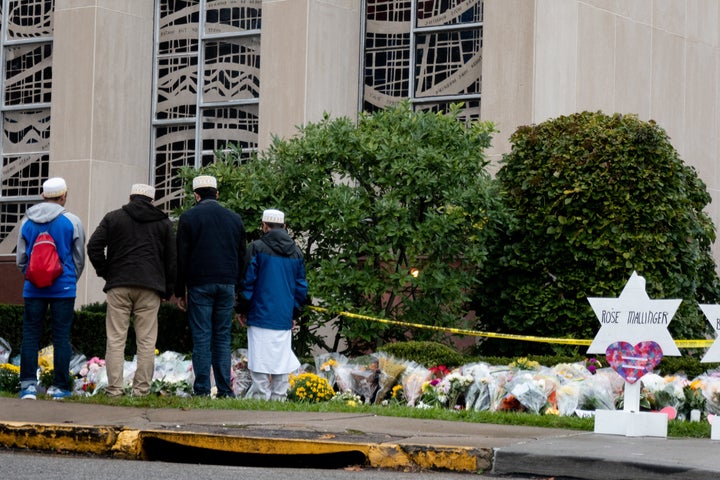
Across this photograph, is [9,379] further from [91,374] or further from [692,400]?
[692,400]

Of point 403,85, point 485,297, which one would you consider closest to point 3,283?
point 403,85

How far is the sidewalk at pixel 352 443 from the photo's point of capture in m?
8.45

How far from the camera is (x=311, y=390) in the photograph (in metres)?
13.0

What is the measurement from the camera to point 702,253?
647 inches

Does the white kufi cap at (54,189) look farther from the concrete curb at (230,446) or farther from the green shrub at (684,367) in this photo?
the green shrub at (684,367)

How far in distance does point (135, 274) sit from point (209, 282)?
2.21 ft

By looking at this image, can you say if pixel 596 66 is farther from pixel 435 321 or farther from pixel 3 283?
pixel 3 283

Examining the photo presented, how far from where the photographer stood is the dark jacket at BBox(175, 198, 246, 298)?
12430 millimetres

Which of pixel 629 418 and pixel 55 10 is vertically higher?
pixel 55 10

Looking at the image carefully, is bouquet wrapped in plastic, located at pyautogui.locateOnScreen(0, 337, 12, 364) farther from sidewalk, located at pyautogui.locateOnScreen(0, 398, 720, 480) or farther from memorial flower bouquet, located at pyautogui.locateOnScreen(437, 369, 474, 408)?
memorial flower bouquet, located at pyautogui.locateOnScreen(437, 369, 474, 408)

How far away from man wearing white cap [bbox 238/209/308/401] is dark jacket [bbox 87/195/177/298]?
90 cm

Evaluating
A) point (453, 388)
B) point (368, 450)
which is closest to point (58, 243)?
point (453, 388)

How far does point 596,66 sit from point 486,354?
477 centimetres

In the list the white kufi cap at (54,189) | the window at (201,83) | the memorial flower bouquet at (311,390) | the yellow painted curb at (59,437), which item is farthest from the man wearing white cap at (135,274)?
the window at (201,83)
